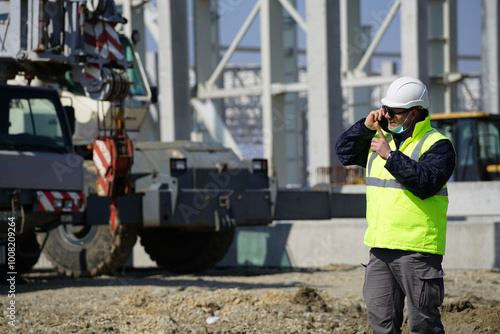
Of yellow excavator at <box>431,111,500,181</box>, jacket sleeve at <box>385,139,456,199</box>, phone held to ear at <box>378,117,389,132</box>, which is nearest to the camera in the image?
jacket sleeve at <box>385,139,456,199</box>

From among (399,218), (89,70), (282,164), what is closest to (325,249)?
(89,70)

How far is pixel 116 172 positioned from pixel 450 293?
13.6 feet

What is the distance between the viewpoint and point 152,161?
11125mm

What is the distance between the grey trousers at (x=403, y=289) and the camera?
4.46m

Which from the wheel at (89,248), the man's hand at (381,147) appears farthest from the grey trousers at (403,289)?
the wheel at (89,248)

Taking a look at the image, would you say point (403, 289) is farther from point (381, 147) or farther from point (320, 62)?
point (320, 62)

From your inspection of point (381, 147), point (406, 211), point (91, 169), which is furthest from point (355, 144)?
point (91, 169)

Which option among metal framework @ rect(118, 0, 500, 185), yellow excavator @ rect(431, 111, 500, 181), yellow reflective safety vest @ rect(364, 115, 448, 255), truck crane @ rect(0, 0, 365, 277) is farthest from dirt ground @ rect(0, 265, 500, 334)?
metal framework @ rect(118, 0, 500, 185)

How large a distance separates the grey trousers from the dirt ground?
2.11m

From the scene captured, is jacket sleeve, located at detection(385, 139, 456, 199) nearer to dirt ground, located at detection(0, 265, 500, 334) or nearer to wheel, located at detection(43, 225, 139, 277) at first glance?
dirt ground, located at detection(0, 265, 500, 334)

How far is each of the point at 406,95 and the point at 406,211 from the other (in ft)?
2.14

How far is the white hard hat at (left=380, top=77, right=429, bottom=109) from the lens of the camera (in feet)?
15.2

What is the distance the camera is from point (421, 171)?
437 cm

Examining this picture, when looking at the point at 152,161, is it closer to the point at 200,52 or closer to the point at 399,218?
the point at 399,218
